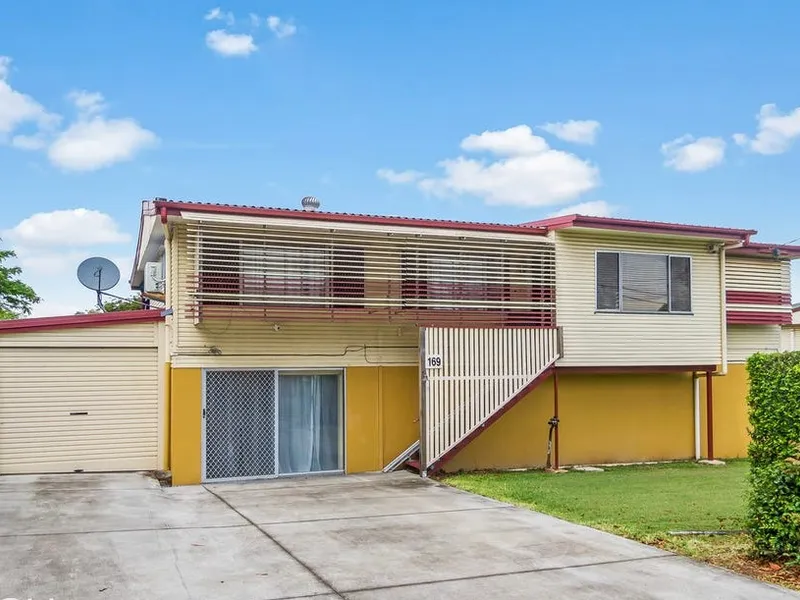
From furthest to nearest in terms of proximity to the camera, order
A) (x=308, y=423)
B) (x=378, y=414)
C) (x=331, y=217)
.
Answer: (x=378, y=414) < (x=308, y=423) < (x=331, y=217)

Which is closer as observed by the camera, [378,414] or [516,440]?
[378,414]

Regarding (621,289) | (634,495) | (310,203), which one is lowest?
(634,495)

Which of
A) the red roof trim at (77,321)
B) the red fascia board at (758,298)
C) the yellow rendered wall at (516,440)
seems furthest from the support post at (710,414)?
the red roof trim at (77,321)

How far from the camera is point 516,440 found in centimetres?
1556

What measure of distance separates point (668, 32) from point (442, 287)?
22.8 feet

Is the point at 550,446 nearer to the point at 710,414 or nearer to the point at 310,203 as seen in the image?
the point at 710,414

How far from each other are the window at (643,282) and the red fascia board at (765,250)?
184 centimetres

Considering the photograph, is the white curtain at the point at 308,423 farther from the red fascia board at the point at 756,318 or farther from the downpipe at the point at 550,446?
the red fascia board at the point at 756,318

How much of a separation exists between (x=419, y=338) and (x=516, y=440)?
3.28 m

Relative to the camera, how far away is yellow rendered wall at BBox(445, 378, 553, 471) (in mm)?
15148

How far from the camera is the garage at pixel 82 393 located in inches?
526

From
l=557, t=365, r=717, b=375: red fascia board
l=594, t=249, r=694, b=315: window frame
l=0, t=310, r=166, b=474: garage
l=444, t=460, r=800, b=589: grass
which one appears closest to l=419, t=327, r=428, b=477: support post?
l=444, t=460, r=800, b=589: grass

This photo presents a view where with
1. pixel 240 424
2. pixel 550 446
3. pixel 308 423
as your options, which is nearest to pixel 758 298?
pixel 550 446

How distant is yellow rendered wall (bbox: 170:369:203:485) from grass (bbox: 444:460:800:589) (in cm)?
Answer: 404
